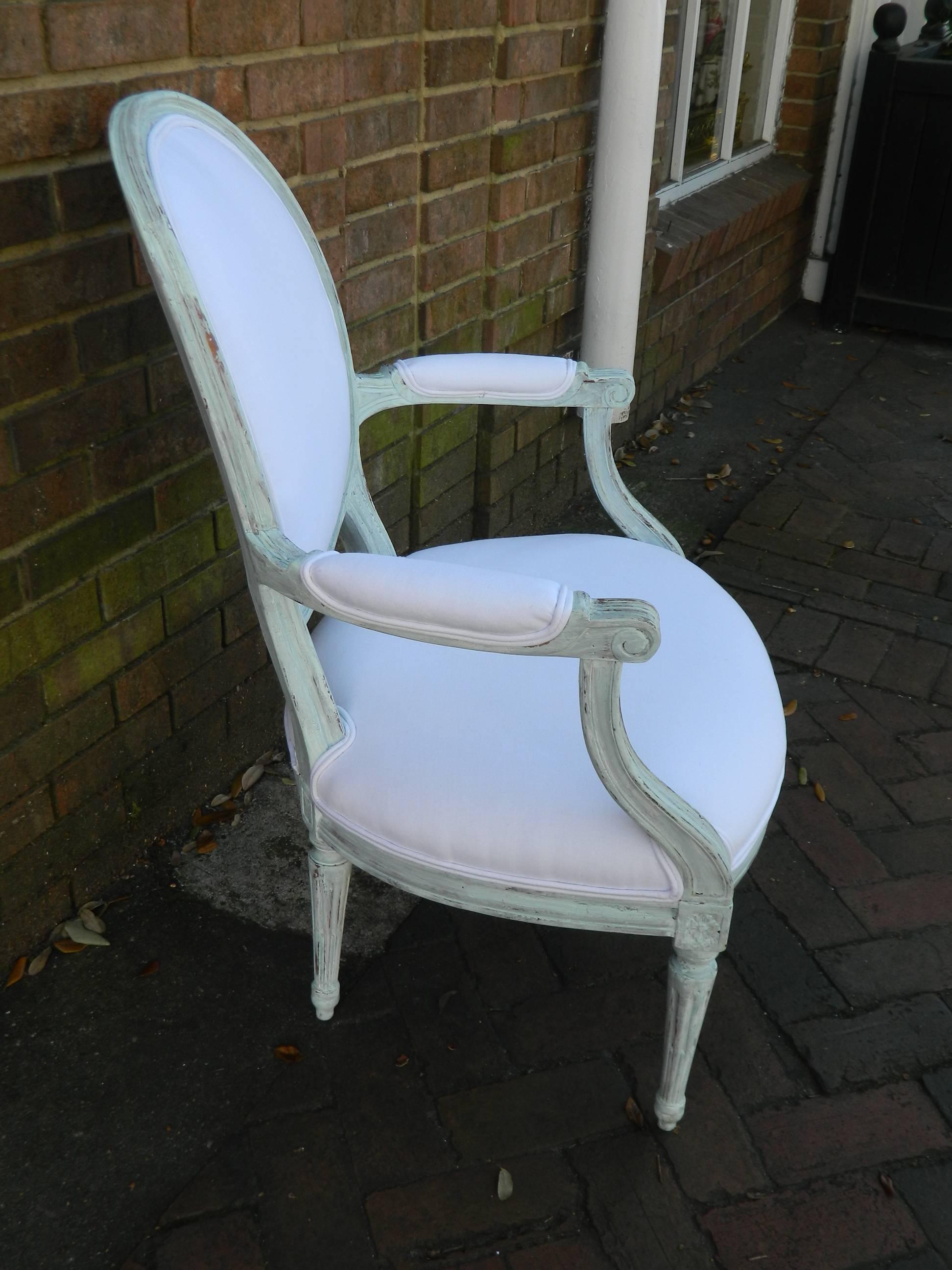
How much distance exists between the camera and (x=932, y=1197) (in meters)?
1.59

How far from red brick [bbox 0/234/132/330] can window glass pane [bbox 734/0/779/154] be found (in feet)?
11.9

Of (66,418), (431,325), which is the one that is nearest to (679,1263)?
(66,418)

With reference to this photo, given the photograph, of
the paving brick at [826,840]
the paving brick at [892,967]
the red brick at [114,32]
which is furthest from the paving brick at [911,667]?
the red brick at [114,32]

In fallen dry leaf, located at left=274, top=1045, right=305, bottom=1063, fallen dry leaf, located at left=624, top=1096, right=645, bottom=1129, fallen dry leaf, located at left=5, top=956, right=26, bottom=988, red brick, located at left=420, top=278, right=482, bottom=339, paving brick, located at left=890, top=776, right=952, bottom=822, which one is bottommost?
paving brick, located at left=890, top=776, right=952, bottom=822

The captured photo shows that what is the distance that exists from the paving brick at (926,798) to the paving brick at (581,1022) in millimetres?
751

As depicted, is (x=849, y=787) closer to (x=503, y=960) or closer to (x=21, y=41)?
(x=503, y=960)

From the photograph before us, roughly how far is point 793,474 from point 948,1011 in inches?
87.0

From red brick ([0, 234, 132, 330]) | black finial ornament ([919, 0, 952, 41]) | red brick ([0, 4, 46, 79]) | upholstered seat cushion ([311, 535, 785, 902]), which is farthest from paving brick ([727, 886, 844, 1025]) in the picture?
black finial ornament ([919, 0, 952, 41])

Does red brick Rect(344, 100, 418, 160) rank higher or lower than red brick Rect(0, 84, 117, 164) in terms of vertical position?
lower

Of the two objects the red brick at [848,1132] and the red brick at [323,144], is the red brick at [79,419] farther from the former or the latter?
the red brick at [848,1132]

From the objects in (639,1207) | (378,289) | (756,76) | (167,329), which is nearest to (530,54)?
(378,289)

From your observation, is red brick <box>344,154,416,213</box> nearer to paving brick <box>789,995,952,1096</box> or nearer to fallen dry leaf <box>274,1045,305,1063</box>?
fallen dry leaf <box>274,1045,305,1063</box>

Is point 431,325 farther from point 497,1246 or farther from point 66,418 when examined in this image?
point 497,1246

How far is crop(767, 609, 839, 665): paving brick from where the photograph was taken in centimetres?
282
